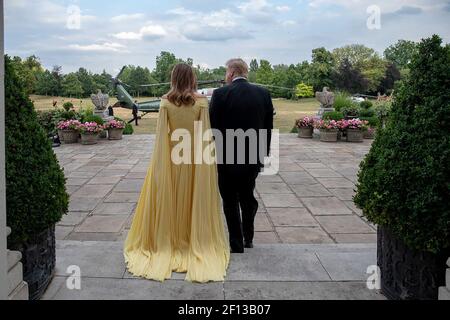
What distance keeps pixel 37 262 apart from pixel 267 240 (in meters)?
2.48

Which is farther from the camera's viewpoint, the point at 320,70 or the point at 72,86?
the point at 320,70

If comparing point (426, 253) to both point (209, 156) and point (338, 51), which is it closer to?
point (209, 156)

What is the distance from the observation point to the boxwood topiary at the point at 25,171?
2857 millimetres

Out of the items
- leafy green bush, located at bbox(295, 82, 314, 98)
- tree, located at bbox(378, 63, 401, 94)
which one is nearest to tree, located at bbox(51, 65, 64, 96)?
leafy green bush, located at bbox(295, 82, 314, 98)

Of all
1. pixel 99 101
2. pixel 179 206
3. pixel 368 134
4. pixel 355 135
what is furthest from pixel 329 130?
pixel 179 206

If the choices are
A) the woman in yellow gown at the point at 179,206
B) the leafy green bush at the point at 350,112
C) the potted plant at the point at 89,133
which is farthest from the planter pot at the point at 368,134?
the woman in yellow gown at the point at 179,206

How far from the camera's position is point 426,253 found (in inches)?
110

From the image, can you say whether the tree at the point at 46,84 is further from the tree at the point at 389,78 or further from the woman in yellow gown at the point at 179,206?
the tree at the point at 389,78

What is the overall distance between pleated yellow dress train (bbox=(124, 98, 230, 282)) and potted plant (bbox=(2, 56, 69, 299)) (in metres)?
0.78

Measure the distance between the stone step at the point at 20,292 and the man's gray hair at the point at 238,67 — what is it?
2.38 m

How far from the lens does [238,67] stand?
384cm

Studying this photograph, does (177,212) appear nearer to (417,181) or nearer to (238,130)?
(238,130)

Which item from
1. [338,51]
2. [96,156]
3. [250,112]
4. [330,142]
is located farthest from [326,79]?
[250,112]

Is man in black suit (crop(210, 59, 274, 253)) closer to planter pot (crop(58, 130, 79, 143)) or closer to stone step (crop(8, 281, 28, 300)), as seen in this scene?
stone step (crop(8, 281, 28, 300))
